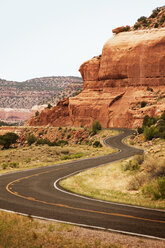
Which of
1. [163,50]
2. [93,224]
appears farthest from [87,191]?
[163,50]

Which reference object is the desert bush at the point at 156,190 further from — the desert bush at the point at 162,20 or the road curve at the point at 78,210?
the desert bush at the point at 162,20

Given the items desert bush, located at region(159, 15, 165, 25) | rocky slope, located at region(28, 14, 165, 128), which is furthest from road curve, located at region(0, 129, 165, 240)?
desert bush, located at region(159, 15, 165, 25)

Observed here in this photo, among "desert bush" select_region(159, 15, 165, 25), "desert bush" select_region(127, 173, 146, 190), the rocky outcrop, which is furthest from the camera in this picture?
the rocky outcrop

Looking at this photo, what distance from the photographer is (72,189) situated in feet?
66.6

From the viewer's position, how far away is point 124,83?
81438 mm

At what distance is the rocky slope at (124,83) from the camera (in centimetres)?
7575

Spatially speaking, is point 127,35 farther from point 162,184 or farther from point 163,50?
point 162,184

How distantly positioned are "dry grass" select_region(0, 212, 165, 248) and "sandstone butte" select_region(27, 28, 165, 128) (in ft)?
198

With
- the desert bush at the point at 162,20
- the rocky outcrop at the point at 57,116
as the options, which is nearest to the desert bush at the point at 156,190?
the rocky outcrop at the point at 57,116

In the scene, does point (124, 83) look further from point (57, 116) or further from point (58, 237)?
point (58, 237)

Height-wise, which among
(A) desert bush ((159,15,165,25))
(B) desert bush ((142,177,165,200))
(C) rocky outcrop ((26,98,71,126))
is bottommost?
(C) rocky outcrop ((26,98,71,126))

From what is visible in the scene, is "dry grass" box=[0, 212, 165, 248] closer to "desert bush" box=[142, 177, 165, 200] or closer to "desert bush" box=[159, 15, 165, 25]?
"desert bush" box=[142, 177, 165, 200]

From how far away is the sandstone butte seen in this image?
75.9 m

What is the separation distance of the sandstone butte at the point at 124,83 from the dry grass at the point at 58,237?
60.2m
